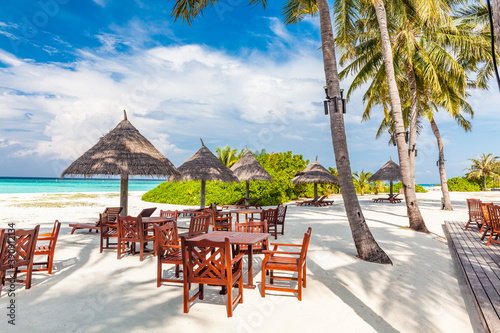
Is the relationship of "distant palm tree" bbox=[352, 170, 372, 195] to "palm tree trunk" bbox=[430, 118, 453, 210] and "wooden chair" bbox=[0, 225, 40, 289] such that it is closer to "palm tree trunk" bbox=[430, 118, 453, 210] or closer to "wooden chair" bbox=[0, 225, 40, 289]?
"palm tree trunk" bbox=[430, 118, 453, 210]

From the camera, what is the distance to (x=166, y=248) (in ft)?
16.2

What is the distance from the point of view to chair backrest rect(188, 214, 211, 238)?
18.4ft

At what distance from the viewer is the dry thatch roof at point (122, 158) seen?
845cm

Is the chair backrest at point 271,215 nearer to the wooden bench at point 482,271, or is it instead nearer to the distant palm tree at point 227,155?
the wooden bench at point 482,271

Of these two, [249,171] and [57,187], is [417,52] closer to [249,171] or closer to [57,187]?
[249,171]

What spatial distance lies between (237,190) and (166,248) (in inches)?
658

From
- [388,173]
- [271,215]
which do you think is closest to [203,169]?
[271,215]

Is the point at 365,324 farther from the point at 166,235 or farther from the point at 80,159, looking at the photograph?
the point at 80,159

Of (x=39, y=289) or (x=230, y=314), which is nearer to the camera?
(x=230, y=314)

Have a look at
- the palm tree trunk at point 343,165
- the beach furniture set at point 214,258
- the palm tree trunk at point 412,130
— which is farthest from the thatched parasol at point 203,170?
the palm tree trunk at point 412,130

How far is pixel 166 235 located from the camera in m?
4.93

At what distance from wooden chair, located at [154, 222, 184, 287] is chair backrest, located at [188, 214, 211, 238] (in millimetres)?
409

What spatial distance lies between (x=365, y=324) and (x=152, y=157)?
7.61 meters

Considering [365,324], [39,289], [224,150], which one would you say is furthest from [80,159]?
[224,150]
